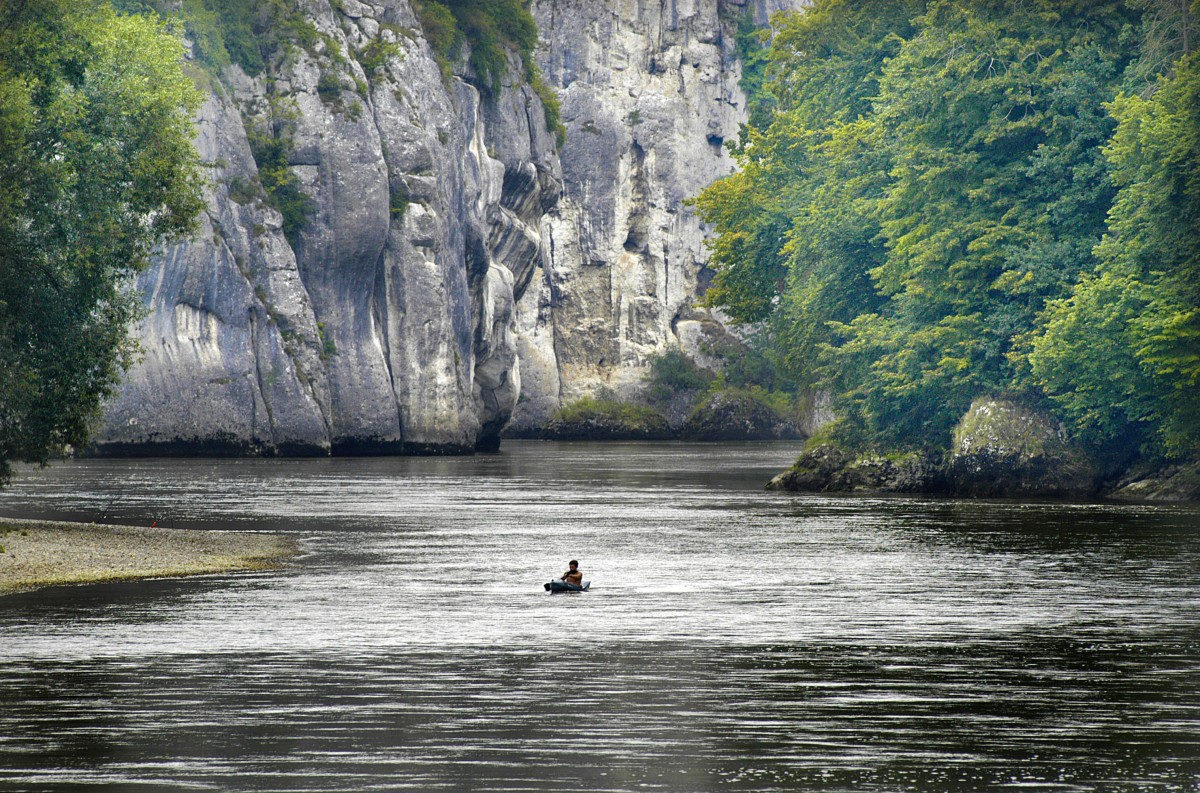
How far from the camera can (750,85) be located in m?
153

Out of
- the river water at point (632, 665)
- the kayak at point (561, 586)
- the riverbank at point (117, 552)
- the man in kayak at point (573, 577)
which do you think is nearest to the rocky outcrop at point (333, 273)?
the river water at point (632, 665)

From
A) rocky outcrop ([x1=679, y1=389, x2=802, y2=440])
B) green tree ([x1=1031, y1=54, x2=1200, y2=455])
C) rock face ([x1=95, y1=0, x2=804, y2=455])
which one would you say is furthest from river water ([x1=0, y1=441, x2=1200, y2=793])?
rocky outcrop ([x1=679, y1=389, x2=802, y2=440])

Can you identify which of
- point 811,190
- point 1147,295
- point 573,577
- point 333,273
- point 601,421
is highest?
point 811,190

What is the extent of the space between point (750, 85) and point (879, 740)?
457ft

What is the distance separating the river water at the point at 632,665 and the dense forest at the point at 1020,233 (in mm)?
8821

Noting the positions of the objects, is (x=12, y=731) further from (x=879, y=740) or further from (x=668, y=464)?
(x=668, y=464)

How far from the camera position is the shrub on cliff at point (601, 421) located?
136 meters

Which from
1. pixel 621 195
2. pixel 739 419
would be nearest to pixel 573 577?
pixel 739 419

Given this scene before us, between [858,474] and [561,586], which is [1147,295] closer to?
[858,474]

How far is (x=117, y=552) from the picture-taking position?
34.6m

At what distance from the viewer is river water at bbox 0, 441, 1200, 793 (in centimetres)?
1595

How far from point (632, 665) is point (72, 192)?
808 inches

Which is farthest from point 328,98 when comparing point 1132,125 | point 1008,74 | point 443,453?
point 1132,125

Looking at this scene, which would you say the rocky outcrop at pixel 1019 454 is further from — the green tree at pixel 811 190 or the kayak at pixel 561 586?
the kayak at pixel 561 586
